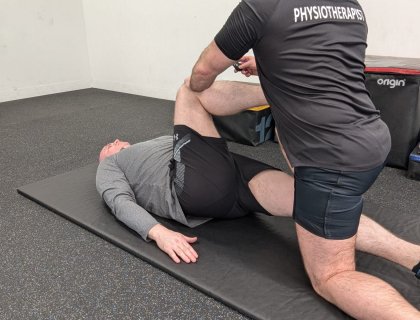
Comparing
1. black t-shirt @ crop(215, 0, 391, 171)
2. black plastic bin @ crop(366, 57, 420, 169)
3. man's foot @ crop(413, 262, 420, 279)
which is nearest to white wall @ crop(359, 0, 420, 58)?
black plastic bin @ crop(366, 57, 420, 169)

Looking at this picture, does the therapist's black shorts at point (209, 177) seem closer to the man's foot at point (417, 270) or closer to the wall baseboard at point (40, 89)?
the man's foot at point (417, 270)

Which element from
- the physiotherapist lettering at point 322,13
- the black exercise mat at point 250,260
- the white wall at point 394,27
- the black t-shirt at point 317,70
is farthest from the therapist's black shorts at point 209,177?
the white wall at point 394,27

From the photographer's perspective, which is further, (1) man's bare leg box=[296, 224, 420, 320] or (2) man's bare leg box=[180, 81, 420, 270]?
(2) man's bare leg box=[180, 81, 420, 270]

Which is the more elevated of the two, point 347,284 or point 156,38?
point 156,38

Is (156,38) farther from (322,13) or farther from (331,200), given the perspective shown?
(331,200)

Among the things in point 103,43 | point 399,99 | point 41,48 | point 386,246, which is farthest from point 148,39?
point 386,246

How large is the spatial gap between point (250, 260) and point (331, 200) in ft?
1.48

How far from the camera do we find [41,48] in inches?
187

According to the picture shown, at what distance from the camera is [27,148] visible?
3.04 m

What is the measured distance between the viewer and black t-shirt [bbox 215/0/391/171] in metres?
1.14

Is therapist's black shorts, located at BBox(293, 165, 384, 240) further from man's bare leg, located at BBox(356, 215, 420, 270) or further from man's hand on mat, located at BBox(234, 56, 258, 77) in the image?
man's hand on mat, located at BBox(234, 56, 258, 77)

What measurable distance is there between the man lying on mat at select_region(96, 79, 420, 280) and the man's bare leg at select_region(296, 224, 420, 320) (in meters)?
0.27

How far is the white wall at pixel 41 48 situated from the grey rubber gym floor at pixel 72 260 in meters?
1.67

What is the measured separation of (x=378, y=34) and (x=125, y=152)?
6.79ft
